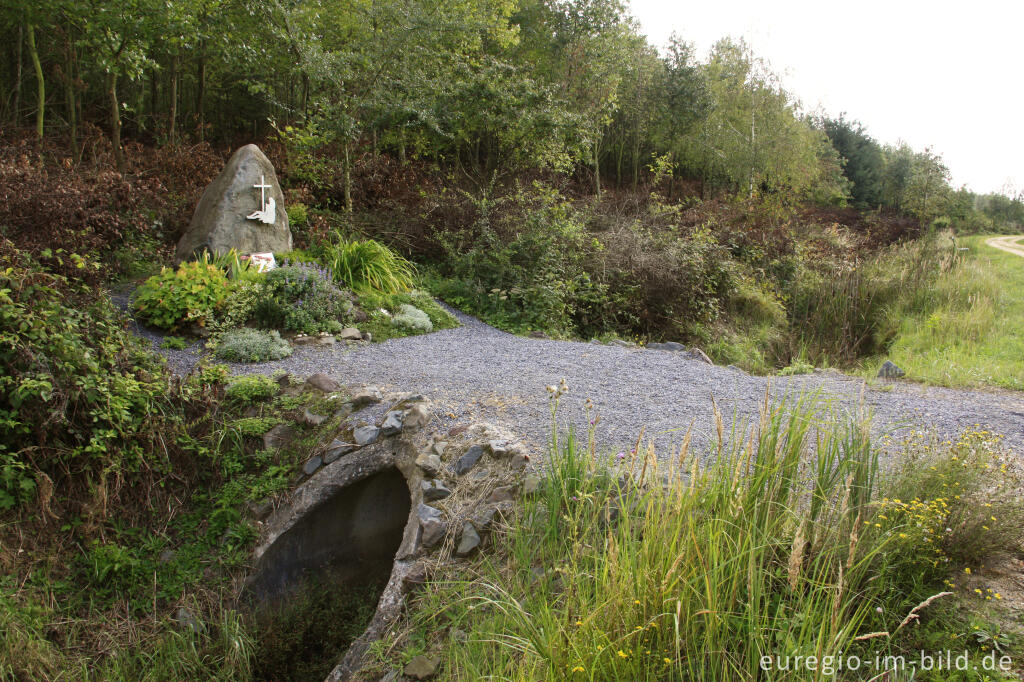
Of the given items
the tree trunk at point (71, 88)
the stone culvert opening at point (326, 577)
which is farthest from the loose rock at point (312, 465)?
the tree trunk at point (71, 88)

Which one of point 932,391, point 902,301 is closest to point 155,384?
point 932,391

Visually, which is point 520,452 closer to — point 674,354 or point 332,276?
point 674,354

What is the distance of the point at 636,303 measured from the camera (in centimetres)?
919

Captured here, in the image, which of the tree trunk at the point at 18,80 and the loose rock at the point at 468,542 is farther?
the tree trunk at the point at 18,80

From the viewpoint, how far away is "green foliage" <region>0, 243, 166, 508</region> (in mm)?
3525

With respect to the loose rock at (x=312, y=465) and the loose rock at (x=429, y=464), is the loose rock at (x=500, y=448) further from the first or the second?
the loose rock at (x=312, y=465)

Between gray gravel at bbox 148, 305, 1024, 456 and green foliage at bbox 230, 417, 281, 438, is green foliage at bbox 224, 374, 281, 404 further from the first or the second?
gray gravel at bbox 148, 305, 1024, 456

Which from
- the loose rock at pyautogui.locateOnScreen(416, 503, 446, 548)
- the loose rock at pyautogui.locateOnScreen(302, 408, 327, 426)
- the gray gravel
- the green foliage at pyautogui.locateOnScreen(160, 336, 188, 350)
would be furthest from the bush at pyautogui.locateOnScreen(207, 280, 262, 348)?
the loose rock at pyautogui.locateOnScreen(416, 503, 446, 548)

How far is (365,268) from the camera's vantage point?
7.81 m

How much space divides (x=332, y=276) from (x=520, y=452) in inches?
168

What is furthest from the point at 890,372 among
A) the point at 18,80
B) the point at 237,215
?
the point at 18,80

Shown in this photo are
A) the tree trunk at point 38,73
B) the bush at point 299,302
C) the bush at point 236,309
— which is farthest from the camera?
the tree trunk at point 38,73

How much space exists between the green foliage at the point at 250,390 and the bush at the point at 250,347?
2.45ft

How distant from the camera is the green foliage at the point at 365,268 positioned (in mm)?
7594
